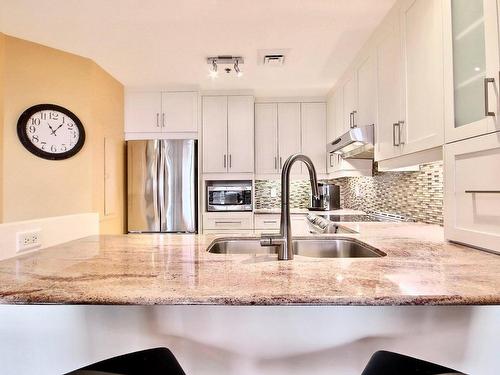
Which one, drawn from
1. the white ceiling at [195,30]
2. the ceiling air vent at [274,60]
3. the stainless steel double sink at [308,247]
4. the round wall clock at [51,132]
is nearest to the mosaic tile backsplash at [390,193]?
the stainless steel double sink at [308,247]

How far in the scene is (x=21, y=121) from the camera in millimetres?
2500

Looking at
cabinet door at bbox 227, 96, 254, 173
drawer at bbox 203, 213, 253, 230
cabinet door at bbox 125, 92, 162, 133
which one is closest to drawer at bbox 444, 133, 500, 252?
drawer at bbox 203, 213, 253, 230

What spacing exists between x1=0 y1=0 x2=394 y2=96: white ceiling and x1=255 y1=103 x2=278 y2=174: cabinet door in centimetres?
74

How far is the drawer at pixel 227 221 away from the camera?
357 centimetres

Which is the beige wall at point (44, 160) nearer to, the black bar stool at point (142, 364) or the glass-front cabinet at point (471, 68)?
the black bar stool at point (142, 364)

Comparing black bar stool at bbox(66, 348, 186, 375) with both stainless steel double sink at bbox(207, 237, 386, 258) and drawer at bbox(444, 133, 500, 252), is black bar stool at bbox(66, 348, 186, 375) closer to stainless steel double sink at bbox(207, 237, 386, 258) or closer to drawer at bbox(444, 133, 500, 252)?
stainless steel double sink at bbox(207, 237, 386, 258)

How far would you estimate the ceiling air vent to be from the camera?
271 cm

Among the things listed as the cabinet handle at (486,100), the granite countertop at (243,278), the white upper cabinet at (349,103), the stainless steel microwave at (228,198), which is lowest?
the granite countertop at (243,278)

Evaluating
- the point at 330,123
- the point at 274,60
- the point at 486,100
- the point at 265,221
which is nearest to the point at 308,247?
the point at 486,100

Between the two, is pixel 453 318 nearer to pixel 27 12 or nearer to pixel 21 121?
pixel 27 12

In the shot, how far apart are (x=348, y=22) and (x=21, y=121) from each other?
2.61 metres

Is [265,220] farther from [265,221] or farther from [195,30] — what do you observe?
[195,30]

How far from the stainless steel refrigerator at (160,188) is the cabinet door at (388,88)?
2057mm

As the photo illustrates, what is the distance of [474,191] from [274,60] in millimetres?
2035
